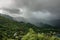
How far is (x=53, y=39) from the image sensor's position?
7819 cm

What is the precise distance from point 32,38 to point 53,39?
31.5 feet

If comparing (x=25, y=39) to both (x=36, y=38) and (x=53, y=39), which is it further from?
(x=53, y=39)

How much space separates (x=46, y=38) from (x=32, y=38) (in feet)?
22.2

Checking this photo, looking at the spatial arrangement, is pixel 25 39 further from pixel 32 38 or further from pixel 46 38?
pixel 46 38

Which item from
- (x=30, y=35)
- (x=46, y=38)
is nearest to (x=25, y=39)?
(x=30, y=35)

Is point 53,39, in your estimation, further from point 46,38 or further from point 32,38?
point 32,38

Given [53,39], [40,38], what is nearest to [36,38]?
[40,38]

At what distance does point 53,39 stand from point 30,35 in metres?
9.92

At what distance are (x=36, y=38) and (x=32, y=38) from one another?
1.96m

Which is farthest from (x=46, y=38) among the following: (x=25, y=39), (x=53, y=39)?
(x=25, y=39)

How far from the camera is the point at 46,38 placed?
77875 millimetres

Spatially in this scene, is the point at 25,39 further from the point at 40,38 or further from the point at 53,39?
the point at 53,39

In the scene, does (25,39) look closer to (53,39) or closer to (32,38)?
(32,38)

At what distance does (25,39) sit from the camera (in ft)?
253
